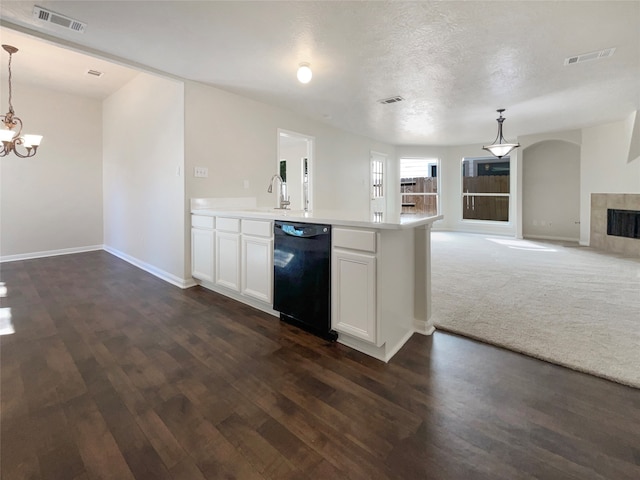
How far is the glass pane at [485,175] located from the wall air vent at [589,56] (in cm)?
565

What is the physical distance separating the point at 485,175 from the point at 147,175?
8408 millimetres

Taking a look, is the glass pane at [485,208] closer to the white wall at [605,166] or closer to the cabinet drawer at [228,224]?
the white wall at [605,166]

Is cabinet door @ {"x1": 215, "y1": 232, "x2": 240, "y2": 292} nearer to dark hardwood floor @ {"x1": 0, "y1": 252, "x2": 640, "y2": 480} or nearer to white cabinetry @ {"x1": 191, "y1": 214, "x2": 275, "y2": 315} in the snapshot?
white cabinetry @ {"x1": 191, "y1": 214, "x2": 275, "y2": 315}

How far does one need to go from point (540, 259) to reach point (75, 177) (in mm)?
8324

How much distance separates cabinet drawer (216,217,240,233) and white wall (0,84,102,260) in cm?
420

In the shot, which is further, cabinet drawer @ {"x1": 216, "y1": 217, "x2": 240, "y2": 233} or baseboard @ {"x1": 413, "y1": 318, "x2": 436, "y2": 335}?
cabinet drawer @ {"x1": 216, "y1": 217, "x2": 240, "y2": 233}

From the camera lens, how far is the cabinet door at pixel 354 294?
1939 mm

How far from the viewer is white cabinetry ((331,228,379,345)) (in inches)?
76.0

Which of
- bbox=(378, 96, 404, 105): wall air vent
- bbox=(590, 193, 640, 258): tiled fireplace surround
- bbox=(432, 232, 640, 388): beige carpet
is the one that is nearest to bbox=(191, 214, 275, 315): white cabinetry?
bbox=(432, 232, 640, 388): beige carpet

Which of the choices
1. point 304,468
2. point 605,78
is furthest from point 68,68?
point 605,78

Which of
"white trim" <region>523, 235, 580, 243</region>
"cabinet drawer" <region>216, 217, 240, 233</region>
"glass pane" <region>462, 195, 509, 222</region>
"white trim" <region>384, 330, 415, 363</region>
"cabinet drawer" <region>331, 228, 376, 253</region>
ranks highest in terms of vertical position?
"glass pane" <region>462, 195, 509, 222</region>

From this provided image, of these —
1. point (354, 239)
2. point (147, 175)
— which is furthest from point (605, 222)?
point (147, 175)

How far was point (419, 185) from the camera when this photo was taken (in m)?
9.33

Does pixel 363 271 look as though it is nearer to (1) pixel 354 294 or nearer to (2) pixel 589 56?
(1) pixel 354 294
